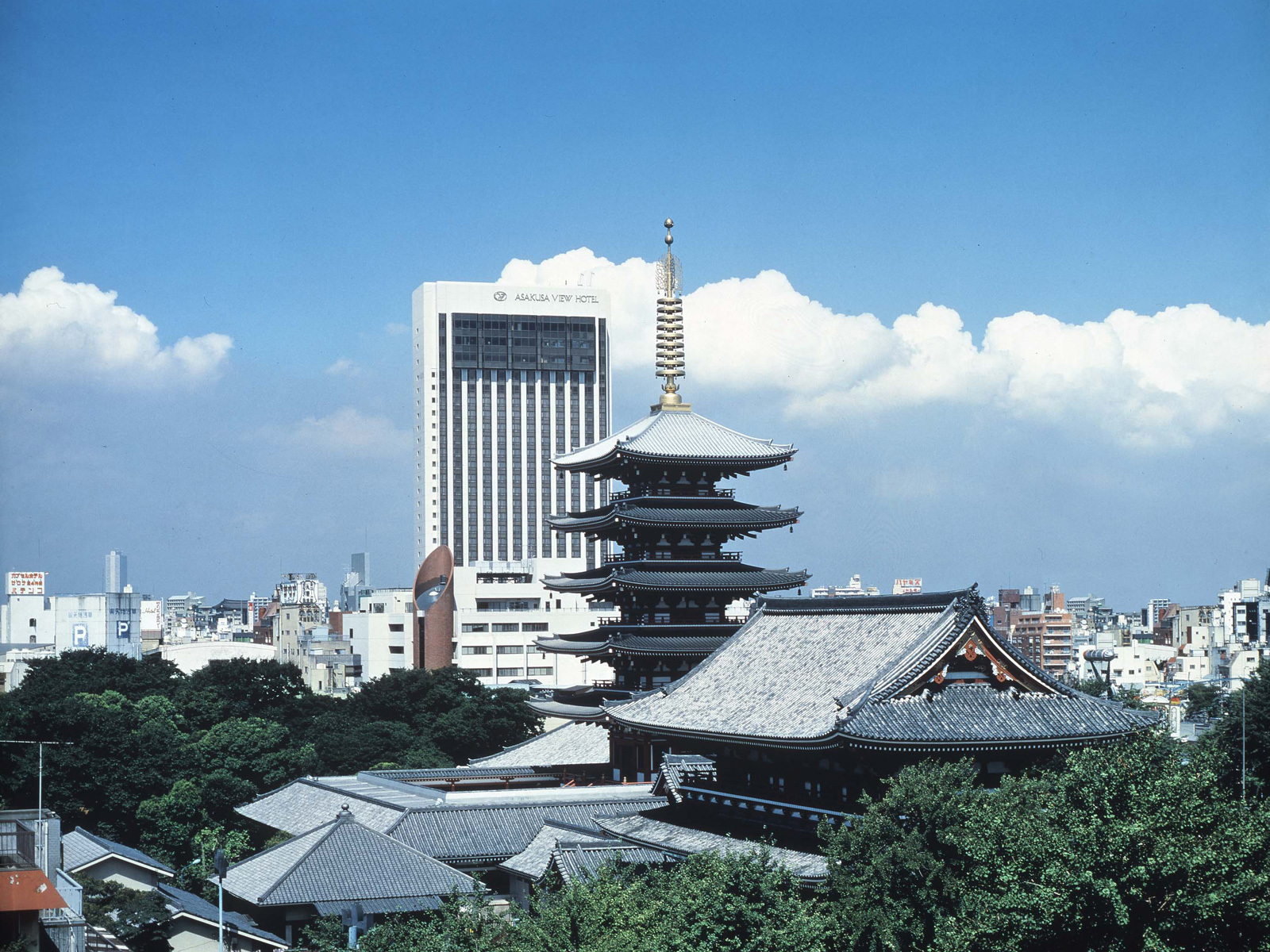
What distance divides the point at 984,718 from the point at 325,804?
108 ft

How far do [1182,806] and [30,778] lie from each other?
56152 mm

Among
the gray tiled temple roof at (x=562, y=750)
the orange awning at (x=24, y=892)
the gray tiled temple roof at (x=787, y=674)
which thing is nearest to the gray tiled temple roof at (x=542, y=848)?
the gray tiled temple roof at (x=787, y=674)

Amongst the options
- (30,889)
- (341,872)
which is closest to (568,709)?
(341,872)

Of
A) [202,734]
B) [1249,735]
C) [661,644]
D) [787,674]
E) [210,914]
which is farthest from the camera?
[202,734]

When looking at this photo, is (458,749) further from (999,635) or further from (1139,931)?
(1139,931)

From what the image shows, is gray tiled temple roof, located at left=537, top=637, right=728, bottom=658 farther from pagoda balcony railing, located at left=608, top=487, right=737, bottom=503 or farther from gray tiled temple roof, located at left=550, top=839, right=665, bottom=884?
gray tiled temple roof, located at left=550, top=839, right=665, bottom=884

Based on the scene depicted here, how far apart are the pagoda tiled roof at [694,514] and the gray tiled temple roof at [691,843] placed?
52.5 ft

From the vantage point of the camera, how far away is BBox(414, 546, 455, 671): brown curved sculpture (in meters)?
144

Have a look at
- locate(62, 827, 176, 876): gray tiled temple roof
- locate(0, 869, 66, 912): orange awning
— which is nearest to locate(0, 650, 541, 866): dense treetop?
locate(62, 827, 176, 876): gray tiled temple roof

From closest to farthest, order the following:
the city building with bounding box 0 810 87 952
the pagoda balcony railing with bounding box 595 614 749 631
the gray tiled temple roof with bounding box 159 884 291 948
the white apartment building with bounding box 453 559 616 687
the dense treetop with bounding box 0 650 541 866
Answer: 1. the city building with bounding box 0 810 87 952
2. the gray tiled temple roof with bounding box 159 884 291 948
3. the pagoda balcony railing with bounding box 595 614 749 631
4. the dense treetop with bounding box 0 650 541 866
5. the white apartment building with bounding box 453 559 616 687

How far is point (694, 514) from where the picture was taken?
→ 62.8 m

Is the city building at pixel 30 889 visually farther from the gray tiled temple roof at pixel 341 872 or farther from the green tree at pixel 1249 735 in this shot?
the green tree at pixel 1249 735

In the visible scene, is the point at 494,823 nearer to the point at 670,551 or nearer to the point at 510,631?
the point at 670,551

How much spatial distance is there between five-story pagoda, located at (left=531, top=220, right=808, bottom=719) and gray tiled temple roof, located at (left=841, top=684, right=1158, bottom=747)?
72.5 ft
